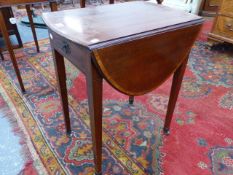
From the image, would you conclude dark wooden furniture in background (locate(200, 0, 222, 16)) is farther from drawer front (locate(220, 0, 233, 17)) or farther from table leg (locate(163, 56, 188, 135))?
table leg (locate(163, 56, 188, 135))

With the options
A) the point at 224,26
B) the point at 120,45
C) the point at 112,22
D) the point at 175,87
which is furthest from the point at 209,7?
the point at 120,45

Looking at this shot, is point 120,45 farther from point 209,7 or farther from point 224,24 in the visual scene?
point 209,7

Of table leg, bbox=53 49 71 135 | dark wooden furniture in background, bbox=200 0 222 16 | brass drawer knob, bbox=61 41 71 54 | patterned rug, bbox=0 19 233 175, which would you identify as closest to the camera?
brass drawer knob, bbox=61 41 71 54

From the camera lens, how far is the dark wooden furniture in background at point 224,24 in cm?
221

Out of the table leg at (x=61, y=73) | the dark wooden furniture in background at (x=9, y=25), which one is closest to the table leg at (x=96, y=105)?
the table leg at (x=61, y=73)

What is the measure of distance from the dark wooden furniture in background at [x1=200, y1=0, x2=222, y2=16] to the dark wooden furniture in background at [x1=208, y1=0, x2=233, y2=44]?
1.60 m

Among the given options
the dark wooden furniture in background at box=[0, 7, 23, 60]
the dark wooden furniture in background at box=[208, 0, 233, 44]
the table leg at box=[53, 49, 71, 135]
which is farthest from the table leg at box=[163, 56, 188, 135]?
the dark wooden furniture in background at box=[0, 7, 23, 60]

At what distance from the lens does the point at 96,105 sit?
2.79ft

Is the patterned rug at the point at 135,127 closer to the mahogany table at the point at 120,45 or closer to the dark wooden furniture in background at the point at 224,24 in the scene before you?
the mahogany table at the point at 120,45

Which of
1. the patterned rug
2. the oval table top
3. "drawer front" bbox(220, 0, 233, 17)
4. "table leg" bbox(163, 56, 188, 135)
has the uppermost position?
the oval table top

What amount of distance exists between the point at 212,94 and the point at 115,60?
1.31 meters

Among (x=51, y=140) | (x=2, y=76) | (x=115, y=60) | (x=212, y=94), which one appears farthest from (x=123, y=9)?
(x=2, y=76)

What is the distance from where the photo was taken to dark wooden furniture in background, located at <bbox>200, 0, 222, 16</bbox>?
3.73 metres

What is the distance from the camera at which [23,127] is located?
1379 mm
